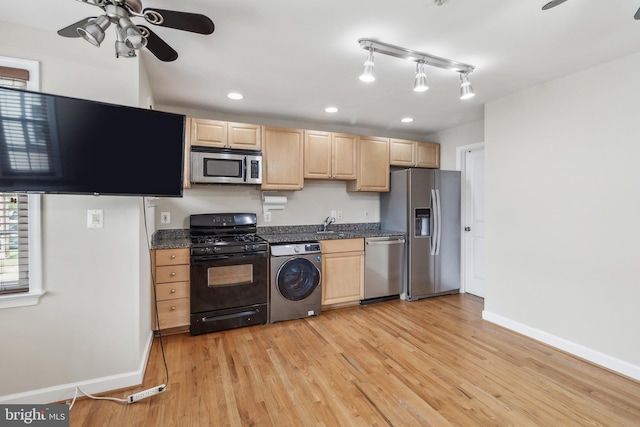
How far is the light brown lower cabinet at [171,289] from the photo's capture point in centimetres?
286

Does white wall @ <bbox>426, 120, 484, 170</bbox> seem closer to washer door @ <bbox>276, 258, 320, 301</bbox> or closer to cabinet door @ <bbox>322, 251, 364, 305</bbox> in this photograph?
cabinet door @ <bbox>322, 251, 364, 305</bbox>

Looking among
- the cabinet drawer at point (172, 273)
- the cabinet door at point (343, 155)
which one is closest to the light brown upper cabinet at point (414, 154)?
the cabinet door at point (343, 155)

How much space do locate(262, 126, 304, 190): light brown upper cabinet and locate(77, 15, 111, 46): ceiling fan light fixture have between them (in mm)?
2178

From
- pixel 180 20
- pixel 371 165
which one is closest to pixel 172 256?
pixel 180 20

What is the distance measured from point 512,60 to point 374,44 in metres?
1.18

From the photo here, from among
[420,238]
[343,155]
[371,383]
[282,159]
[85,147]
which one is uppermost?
[343,155]

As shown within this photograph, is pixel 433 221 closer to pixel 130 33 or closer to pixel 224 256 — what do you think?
pixel 224 256

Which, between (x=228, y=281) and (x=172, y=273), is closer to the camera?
(x=172, y=273)

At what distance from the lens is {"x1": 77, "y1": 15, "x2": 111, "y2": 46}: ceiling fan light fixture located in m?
1.39

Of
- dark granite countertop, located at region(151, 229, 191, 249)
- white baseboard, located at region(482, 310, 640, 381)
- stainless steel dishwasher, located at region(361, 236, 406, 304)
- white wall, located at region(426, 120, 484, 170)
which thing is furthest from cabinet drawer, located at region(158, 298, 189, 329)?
white wall, located at region(426, 120, 484, 170)

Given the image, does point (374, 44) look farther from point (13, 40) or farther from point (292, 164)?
point (13, 40)

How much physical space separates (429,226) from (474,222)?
2.30ft

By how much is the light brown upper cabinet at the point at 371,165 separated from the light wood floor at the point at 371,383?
1944 mm

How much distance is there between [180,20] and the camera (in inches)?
57.5
